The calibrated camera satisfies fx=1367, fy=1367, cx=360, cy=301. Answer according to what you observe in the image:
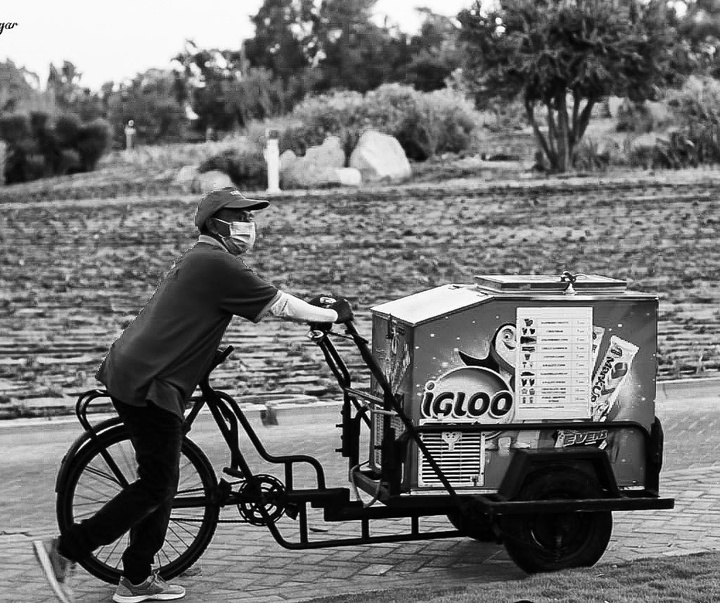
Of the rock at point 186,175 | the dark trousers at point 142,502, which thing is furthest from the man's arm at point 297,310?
the rock at point 186,175

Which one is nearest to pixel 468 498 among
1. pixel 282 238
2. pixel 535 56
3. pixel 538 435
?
pixel 538 435

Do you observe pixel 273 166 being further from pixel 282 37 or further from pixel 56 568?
pixel 282 37

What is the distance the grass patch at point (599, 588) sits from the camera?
17.3ft

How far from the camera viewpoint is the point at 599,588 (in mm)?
5469

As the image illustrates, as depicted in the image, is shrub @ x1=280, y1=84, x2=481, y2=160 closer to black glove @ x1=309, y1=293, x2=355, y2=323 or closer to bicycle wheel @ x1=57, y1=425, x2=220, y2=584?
bicycle wheel @ x1=57, y1=425, x2=220, y2=584

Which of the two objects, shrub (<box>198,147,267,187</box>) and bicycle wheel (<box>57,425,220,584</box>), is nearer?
bicycle wheel (<box>57,425,220,584</box>)

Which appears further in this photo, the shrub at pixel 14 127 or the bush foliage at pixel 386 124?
the shrub at pixel 14 127

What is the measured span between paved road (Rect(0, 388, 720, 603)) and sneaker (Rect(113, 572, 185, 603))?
0.38 ft

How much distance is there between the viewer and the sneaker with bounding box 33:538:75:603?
558 centimetres

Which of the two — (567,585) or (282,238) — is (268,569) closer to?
(567,585)

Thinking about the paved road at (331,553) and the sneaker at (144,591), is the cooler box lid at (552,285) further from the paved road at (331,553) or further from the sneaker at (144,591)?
the sneaker at (144,591)

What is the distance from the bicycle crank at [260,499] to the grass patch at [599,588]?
1.48ft

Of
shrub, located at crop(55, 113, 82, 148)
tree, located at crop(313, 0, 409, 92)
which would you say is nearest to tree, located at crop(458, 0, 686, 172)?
shrub, located at crop(55, 113, 82, 148)

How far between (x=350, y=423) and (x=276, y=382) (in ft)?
16.9
